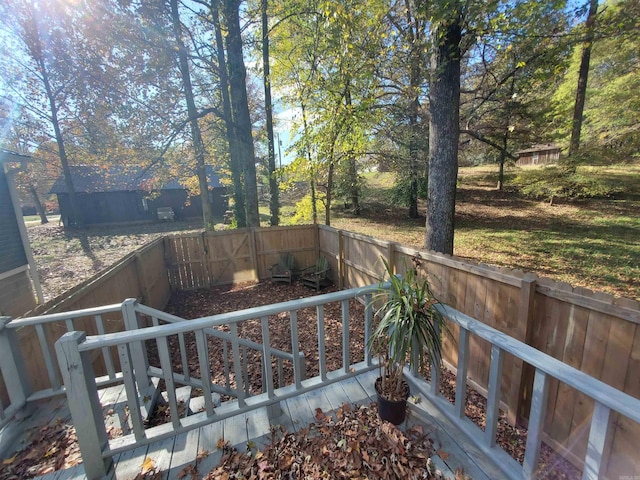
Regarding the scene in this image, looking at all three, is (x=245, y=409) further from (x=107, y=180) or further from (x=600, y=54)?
(x=107, y=180)

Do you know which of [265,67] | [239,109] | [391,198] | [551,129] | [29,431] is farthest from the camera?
[391,198]

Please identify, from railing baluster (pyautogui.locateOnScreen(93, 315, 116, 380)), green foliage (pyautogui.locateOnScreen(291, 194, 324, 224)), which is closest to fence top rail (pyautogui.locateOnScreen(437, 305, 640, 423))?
railing baluster (pyautogui.locateOnScreen(93, 315, 116, 380))

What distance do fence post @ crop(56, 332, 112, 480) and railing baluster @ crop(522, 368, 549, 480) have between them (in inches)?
96.3

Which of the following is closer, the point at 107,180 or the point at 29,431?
the point at 29,431

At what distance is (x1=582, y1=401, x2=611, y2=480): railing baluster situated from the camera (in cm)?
117

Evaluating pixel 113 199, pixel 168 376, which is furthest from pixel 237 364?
pixel 113 199

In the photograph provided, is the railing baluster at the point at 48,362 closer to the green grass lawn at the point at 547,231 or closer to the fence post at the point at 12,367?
the fence post at the point at 12,367

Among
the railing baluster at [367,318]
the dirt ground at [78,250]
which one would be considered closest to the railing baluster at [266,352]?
the railing baluster at [367,318]

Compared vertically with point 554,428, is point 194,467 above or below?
above

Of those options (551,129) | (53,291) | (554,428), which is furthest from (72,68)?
(551,129)

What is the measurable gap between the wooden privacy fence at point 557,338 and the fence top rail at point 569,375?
0.24 m

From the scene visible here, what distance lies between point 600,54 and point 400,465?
1456 centimetres

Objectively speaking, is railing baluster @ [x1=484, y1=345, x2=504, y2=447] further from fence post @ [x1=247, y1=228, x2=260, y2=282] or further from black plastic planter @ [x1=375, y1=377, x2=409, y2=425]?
fence post @ [x1=247, y1=228, x2=260, y2=282]

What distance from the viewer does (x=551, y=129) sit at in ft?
35.0
